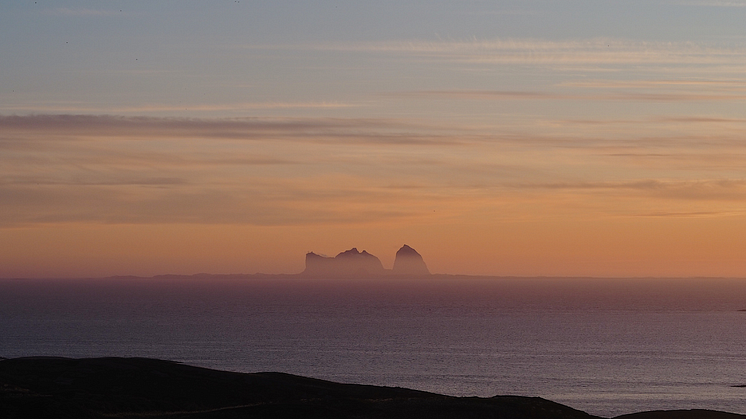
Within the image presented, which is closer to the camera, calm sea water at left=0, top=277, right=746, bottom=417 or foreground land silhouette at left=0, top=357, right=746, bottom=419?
foreground land silhouette at left=0, top=357, right=746, bottom=419

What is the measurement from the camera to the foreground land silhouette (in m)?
46.2

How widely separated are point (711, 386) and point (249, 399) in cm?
5680

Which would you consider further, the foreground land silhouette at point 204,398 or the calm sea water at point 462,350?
the calm sea water at point 462,350

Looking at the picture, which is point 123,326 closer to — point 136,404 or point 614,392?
point 614,392

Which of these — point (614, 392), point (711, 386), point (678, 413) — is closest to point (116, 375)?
point (678, 413)

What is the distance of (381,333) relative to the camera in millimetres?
152875

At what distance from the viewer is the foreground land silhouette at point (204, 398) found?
152 ft

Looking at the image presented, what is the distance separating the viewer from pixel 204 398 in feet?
183

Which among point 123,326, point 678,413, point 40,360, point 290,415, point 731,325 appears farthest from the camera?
point 731,325

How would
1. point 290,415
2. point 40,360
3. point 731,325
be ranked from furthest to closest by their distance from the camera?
point 731,325 < point 40,360 < point 290,415

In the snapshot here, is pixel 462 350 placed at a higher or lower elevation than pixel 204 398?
higher

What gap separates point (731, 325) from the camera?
180 m

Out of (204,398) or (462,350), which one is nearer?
(204,398)

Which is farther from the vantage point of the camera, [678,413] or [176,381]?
[176,381]
